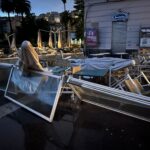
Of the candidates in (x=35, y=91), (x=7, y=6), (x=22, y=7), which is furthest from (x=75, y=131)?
(x=22, y=7)

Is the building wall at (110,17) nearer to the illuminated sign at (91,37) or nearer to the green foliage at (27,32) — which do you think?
the illuminated sign at (91,37)

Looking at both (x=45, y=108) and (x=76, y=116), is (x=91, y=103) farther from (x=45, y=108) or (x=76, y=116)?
(x=45, y=108)

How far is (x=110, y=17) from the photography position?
9484 millimetres

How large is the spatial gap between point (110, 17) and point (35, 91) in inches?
220

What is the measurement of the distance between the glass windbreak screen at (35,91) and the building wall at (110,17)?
4963 mm

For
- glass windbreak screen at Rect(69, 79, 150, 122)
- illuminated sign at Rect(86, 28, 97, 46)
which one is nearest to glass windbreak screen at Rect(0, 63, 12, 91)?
glass windbreak screen at Rect(69, 79, 150, 122)

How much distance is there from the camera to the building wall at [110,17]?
883 centimetres

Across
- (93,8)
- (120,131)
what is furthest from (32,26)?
(120,131)

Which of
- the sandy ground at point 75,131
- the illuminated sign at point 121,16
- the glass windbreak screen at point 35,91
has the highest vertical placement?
the illuminated sign at point 121,16

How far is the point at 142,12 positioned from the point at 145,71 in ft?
8.75

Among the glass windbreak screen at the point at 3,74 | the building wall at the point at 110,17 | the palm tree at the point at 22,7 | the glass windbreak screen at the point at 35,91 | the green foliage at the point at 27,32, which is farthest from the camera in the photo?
the palm tree at the point at 22,7

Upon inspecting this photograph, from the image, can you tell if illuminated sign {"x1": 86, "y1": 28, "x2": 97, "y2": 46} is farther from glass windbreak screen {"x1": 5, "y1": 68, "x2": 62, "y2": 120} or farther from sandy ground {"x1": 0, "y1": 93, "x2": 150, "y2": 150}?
sandy ground {"x1": 0, "y1": 93, "x2": 150, "y2": 150}

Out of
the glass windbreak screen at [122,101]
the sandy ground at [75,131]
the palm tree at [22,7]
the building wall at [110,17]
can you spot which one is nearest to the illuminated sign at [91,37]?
the building wall at [110,17]

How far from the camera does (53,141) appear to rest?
368cm
